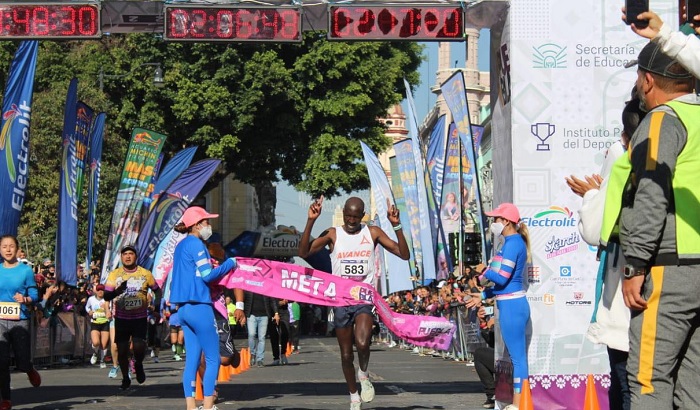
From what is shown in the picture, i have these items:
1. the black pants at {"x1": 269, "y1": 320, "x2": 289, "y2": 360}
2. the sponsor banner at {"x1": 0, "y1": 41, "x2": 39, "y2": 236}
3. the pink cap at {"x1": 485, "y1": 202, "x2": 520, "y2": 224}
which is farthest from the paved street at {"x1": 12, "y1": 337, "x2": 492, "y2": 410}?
the pink cap at {"x1": 485, "y1": 202, "x2": 520, "y2": 224}

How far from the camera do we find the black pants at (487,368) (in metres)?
14.4

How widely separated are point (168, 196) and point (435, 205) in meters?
6.07

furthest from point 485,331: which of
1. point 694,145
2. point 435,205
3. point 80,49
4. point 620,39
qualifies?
point 80,49

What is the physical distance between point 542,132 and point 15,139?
7875mm

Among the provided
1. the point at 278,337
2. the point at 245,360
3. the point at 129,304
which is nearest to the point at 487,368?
the point at 129,304

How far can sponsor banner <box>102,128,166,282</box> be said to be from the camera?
26359 millimetres

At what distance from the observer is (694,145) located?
234 inches

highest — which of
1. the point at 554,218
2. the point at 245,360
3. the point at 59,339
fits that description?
the point at 554,218

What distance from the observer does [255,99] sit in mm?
40969

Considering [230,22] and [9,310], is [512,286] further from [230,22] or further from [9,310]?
[9,310]

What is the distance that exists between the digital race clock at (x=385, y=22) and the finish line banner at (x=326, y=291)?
254cm

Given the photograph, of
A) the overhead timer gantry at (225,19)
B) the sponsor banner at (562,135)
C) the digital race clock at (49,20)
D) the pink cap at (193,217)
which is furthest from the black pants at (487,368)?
the digital race clock at (49,20)

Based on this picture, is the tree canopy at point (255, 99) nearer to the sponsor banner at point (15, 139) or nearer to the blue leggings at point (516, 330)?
the sponsor banner at point (15, 139)

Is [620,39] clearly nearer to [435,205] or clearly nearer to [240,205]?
[435,205]
